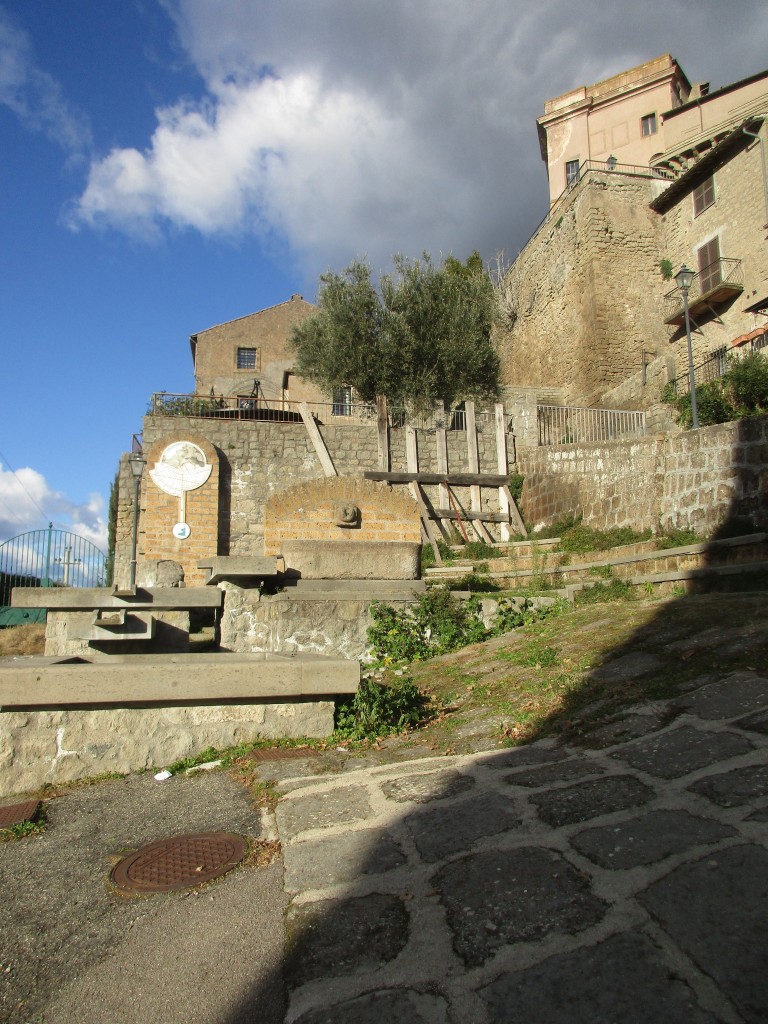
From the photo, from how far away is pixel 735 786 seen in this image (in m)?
2.44

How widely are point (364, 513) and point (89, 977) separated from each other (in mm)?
5338

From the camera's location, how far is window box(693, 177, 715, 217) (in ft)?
66.8

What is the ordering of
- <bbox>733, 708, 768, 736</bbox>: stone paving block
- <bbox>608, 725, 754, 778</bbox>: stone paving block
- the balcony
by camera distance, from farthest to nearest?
the balcony, <bbox>733, 708, 768, 736</bbox>: stone paving block, <bbox>608, 725, 754, 778</bbox>: stone paving block

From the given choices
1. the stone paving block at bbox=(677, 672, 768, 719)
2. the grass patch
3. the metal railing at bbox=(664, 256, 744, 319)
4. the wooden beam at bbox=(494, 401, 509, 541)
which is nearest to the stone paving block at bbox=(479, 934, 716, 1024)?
the stone paving block at bbox=(677, 672, 768, 719)

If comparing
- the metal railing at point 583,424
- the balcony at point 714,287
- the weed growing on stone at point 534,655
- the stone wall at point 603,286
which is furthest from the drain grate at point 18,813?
the stone wall at point 603,286

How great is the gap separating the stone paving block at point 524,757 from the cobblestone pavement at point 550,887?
31 mm

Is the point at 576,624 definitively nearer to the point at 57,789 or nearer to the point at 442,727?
the point at 442,727

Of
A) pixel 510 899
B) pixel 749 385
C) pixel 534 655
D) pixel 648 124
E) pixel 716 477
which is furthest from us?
pixel 648 124

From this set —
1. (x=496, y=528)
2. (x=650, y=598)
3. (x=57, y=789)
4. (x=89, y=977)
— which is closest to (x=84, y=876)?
(x=89, y=977)

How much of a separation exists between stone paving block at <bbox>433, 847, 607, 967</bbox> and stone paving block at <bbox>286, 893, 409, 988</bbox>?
Result: 0.56 feet

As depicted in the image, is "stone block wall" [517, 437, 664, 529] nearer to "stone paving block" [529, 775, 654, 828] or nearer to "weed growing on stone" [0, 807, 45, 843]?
"stone paving block" [529, 775, 654, 828]

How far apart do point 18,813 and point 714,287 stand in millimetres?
20974

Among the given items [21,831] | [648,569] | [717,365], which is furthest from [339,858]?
[717,365]

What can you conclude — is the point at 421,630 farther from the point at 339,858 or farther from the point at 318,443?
the point at 318,443
